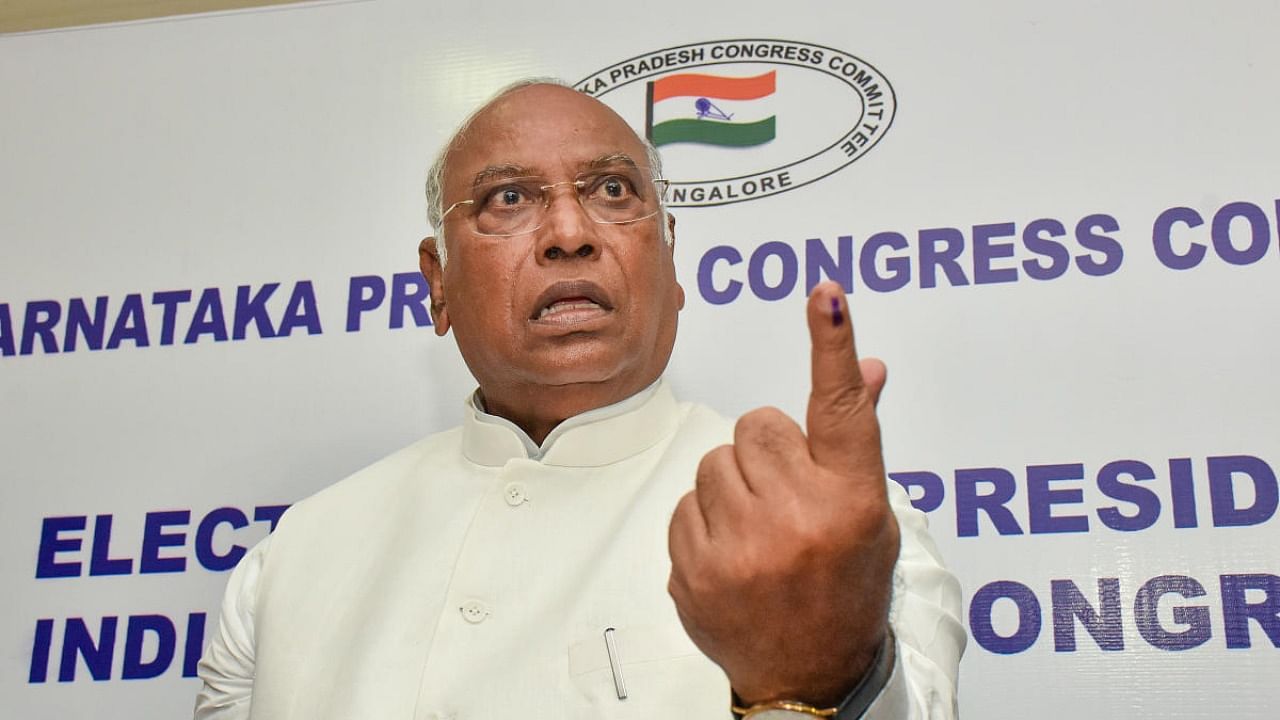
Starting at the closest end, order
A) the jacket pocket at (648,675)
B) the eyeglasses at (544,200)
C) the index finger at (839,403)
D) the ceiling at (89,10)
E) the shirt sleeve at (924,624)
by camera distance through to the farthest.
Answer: the index finger at (839,403) → the shirt sleeve at (924,624) → the jacket pocket at (648,675) → the eyeglasses at (544,200) → the ceiling at (89,10)

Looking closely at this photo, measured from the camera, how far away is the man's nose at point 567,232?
6.70 ft

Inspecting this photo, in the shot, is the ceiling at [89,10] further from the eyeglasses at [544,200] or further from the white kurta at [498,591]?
the white kurta at [498,591]

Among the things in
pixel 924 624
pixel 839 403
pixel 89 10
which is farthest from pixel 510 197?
pixel 89 10

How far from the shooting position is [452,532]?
2.01 m

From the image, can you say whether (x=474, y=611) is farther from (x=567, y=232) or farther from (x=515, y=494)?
(x=567, y=232)

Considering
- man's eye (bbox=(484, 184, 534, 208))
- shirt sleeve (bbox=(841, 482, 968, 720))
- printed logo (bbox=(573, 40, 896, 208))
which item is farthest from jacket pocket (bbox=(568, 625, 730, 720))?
printed logo (bbox=(573, 40, 896, 208))

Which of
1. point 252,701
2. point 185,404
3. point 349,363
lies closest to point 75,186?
point 185,404

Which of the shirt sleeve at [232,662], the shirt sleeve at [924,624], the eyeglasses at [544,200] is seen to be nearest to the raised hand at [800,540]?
the shirt sleeve at [924,624]

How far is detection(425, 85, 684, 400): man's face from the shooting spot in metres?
2.04

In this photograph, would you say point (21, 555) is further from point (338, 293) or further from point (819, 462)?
point (819, 462)

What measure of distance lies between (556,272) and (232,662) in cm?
73

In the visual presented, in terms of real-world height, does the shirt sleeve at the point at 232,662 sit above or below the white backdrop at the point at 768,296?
below

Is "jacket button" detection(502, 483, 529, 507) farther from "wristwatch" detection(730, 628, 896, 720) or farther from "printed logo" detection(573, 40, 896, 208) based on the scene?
"printed logo" detection(573, 40, 896, 208)

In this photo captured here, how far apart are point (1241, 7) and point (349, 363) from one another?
1.70 m
